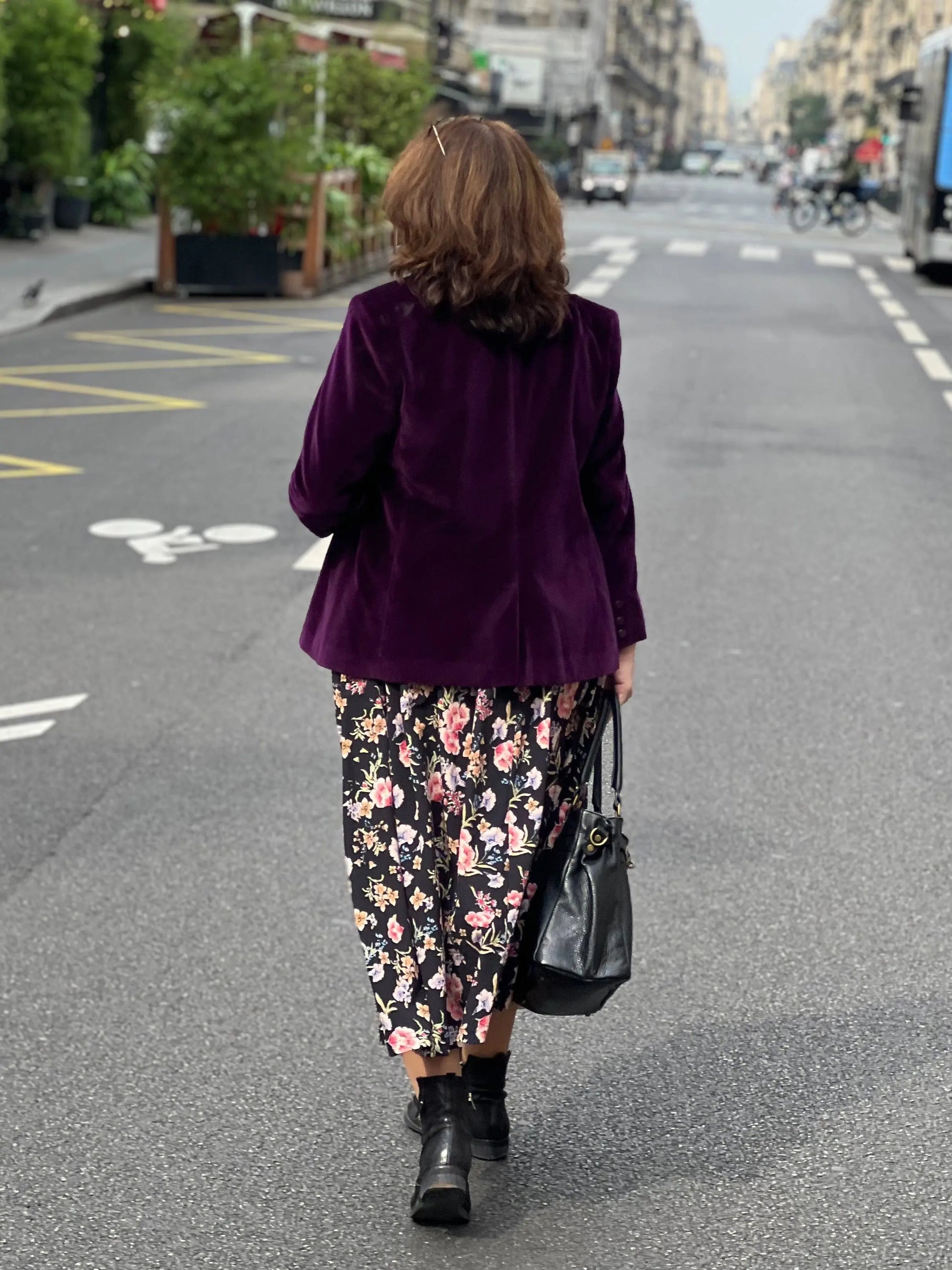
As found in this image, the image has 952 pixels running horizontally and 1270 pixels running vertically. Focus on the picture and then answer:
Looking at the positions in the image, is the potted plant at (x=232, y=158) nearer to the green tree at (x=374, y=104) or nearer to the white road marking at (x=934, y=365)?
the white road marking at (x=934, y=365)

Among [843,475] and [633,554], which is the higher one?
[633,554]

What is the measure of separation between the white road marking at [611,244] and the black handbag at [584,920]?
29.2 metres

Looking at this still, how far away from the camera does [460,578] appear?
313 cm

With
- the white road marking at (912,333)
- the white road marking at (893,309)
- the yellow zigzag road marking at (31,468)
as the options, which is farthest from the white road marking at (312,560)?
the white road marking at (893,309)

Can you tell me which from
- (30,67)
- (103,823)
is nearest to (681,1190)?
(103,823)

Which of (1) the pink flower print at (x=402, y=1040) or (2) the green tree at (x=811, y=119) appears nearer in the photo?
(1) the pink flower print at (x=402, y=1040)

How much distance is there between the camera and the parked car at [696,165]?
161375mm

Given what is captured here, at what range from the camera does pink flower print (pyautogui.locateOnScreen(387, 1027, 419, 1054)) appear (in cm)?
326

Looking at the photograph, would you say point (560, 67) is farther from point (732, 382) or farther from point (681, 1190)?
point (681, 1190)

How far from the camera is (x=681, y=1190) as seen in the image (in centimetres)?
337

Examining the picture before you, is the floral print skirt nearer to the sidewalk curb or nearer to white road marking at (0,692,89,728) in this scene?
A: white road marking at (0,692,89,728)

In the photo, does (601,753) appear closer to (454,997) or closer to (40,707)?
(454,997)

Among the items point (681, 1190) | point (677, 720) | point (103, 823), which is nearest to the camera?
point (681, 1190)

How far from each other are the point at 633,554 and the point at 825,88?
628 feet
